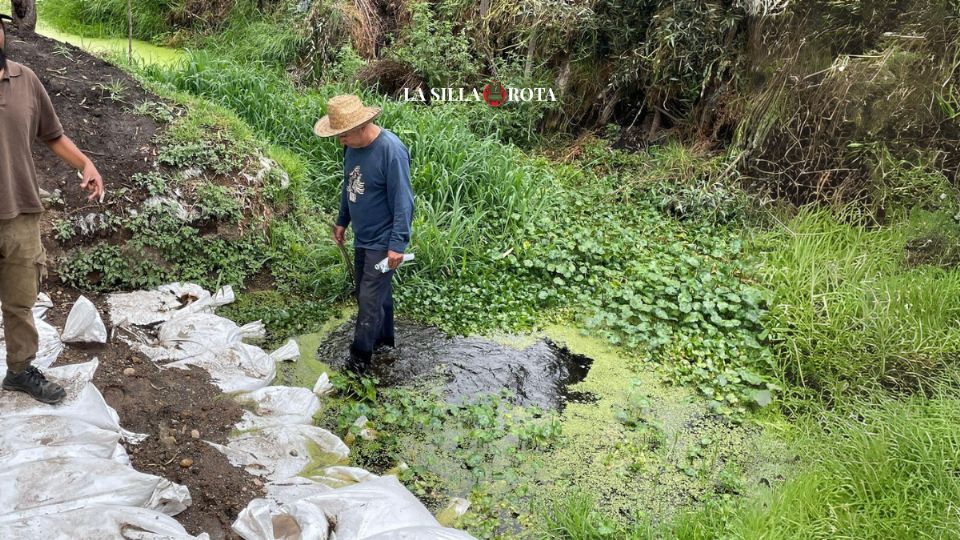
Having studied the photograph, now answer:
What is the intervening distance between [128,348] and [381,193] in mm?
1582

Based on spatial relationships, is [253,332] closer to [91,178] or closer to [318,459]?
[318,459]

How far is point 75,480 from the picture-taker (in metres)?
2.71

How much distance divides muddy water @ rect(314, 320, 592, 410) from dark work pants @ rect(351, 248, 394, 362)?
0.20 meters

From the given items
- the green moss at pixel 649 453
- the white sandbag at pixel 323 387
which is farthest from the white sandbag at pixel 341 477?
the white sandbag at pixel 323 387

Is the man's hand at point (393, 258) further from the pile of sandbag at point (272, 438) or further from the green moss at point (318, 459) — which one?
the green moss at point (318, 459)

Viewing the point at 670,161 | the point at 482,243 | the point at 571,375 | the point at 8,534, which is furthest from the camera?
the point at 670,161

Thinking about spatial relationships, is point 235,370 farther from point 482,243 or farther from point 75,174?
point 482,243

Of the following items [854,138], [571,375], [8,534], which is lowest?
[571,375]

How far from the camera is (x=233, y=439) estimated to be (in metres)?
3.46

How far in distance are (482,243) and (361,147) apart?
1.90 m

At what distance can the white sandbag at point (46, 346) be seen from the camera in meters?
3.59

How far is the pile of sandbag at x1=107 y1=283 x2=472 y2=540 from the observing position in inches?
112

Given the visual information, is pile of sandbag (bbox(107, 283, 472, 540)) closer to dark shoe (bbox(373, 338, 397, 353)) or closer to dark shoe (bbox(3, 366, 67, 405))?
dark shoe (bbox(373, 338, 397, 353))

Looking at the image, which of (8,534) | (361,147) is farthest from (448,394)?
(8,534)
